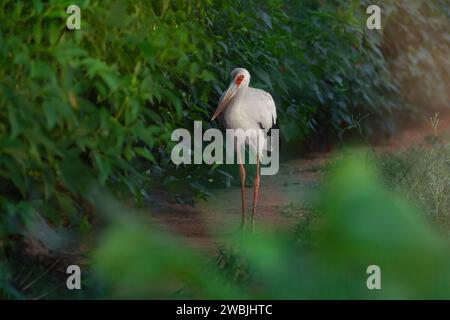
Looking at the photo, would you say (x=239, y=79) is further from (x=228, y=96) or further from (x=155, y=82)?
(x=155, y=82)

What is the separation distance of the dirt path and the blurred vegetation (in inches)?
6.1

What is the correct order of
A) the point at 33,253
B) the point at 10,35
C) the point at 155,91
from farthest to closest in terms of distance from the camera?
the point at 33,253 < the point at 155,91 < the point at 10,35

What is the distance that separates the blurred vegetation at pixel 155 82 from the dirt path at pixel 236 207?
16cm

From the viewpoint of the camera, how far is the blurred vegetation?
267 centimetres

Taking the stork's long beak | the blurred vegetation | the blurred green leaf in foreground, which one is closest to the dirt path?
the blurred vegetation

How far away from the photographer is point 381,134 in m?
8.21

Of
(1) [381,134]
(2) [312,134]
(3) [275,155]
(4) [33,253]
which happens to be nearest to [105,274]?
(4) [33,253]

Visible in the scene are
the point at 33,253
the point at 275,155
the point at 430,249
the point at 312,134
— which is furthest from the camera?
the point at 312,134

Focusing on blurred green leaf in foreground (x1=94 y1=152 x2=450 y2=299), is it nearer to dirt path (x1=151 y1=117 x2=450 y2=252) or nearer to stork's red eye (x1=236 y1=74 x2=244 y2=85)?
dirt path (x1=151 y1=117 x2=450 y2=252)

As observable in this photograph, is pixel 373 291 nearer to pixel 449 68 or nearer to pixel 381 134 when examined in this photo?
pixel 381 134

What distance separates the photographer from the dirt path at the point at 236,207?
4743mm

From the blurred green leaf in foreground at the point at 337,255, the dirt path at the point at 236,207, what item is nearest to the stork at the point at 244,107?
the dirt path at the point at 236,207
